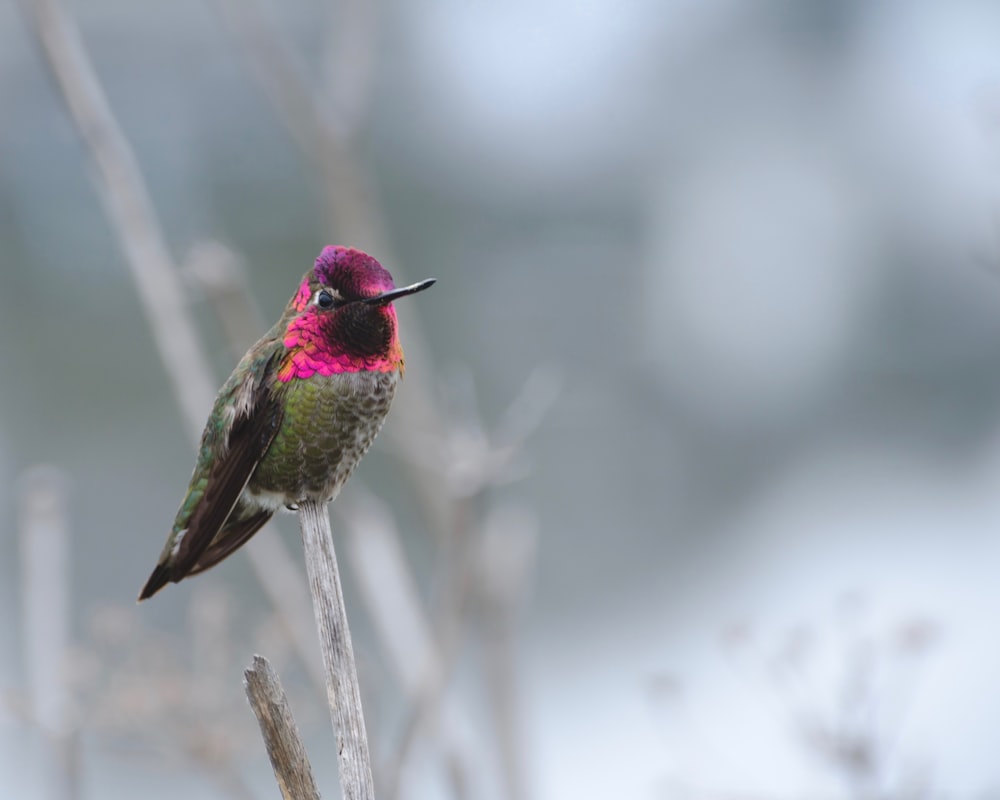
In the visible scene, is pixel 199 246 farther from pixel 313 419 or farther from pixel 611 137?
pixel 611 137

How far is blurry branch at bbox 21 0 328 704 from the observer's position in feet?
8.90

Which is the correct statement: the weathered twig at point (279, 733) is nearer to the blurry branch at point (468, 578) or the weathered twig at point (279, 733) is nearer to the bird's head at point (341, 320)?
the bird's head at point (341, 320)

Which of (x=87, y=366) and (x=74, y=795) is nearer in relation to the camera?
(x=74, y=795)

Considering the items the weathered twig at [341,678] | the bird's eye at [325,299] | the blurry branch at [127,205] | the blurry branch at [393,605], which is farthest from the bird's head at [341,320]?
the blurry branch at [393,605]

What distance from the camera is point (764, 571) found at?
8016 millimetres

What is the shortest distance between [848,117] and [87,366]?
687 cm

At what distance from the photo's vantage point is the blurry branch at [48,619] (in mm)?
2773

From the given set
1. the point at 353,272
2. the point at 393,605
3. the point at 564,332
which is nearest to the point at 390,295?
the point at 353,272

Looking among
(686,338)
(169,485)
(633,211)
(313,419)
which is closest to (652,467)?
(686,338)

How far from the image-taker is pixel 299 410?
78.0 inches

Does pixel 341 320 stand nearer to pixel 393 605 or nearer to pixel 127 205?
pixel 127 205

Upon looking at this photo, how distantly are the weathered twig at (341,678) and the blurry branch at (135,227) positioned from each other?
3.16 feet

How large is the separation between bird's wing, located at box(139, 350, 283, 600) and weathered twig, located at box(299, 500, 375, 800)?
236 millimetres

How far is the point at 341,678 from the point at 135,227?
4.73 ft
